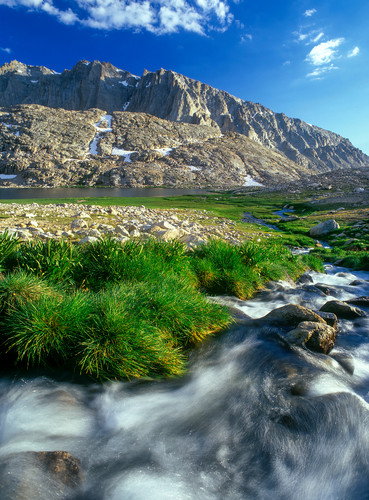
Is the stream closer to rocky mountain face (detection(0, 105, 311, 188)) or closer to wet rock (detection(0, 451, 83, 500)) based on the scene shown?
wet rock (detection(0, 451, 83, 500))

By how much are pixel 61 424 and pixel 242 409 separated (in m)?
2.67

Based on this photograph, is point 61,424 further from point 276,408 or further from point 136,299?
point 276,408

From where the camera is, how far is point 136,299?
18.1 ft

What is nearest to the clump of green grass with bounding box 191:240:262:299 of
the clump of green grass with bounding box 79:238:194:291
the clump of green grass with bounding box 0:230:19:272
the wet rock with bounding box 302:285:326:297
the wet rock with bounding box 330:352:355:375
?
the clump of green grass with bounding box 79:238:194:291

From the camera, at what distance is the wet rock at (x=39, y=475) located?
105 inches

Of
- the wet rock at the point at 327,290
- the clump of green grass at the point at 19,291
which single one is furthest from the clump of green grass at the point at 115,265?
the wet rock at the point at 327,290

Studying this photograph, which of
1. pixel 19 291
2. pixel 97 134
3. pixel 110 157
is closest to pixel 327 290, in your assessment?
pixel 19 291

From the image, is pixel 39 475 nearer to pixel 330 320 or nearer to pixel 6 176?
pixel 330 320

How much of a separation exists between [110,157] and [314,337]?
17688cm

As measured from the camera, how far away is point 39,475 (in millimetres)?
2852

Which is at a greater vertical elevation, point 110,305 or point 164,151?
point 164,151

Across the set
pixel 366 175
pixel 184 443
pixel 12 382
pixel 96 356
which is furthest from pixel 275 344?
pixel 366 175

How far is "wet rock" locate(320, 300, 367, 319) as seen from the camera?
25.5 feet

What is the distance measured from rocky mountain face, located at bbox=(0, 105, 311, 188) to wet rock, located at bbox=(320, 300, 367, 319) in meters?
135
